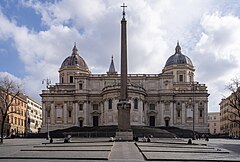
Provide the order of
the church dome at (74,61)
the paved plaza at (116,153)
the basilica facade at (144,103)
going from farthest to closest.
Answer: the church dome at (74,61)
the basilica facade at (144,103)
the paved plaza at (116,153)

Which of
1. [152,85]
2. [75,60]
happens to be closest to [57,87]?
[75,60]

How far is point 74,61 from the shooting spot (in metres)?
114

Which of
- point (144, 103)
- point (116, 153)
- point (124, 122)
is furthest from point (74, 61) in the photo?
point (116, 153)

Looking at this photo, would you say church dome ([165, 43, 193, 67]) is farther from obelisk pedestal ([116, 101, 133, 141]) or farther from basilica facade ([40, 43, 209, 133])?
obelisk pedestal ([116, 101, 133, 141])

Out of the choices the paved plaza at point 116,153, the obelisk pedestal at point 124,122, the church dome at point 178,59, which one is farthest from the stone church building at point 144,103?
the paved plaza at point 116,153

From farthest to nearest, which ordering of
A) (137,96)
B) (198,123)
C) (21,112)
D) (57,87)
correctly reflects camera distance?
1. (21,112)
2. (57,87)
3. (198,123)
4. (137,96)

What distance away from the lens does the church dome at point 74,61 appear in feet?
372

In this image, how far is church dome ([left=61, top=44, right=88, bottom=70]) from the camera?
113287mm

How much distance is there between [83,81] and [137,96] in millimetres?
17324

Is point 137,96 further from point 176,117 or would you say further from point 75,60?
point 75,60

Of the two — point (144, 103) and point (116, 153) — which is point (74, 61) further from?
point (116, 153)

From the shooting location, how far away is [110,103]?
3711 inches

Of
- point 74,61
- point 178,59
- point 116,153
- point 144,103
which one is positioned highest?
point 178,59

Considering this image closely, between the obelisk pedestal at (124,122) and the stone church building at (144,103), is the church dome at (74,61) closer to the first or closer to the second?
the stone church building at (144,103)
